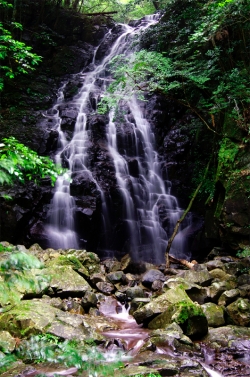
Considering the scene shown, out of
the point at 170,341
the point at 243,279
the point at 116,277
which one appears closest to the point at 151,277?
the point at 116,277

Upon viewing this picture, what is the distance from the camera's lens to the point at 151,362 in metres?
3.98

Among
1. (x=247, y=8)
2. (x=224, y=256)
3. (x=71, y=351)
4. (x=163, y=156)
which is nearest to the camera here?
(x=71, y=351)

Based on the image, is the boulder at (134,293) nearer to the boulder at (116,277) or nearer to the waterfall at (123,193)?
the boulder at (116,277)

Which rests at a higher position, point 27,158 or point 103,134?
point 103,134

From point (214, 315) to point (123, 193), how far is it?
6494 millimetres

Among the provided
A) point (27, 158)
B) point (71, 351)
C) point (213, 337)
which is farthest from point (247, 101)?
point (71, 351)

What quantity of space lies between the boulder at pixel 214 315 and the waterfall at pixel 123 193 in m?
4.52

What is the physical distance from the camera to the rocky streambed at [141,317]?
4.09 metres

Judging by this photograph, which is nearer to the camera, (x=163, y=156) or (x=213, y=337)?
(x=213, y=337)

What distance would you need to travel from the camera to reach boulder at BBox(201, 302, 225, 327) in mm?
5666

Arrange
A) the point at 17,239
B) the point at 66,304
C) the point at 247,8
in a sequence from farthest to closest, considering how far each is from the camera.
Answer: the point at 17,239
the point at 247,8
the point at 66,304

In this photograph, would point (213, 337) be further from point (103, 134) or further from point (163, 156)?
point (103, 134)

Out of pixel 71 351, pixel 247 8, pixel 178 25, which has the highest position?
pixel 178 25

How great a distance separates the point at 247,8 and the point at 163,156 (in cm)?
601
